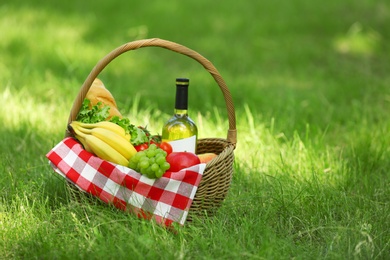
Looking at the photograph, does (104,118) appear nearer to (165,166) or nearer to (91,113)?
(91,113)

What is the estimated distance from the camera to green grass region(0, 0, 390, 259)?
2291mm

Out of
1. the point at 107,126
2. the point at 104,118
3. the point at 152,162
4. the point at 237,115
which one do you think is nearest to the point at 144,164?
the point at 152,162

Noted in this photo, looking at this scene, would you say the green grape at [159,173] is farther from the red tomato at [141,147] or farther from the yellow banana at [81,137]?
the yellow banana at [81,137]

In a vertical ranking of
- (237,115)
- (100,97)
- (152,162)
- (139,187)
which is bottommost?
(139,187)

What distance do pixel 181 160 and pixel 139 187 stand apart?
20 centimetres

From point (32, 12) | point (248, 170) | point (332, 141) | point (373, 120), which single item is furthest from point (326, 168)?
point (32, 12)

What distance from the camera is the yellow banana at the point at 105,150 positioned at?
8.07 feet

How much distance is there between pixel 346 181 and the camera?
3062 mm

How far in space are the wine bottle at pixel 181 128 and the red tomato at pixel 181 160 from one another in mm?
118

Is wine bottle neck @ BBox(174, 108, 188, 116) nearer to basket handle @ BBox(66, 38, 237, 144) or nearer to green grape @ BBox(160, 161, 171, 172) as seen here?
basket handle @ BBox(66, 38, 237, 144)

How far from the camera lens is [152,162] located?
2.35m

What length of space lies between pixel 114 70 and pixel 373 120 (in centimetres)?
230

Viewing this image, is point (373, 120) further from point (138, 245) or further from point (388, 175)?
point (138, 245)

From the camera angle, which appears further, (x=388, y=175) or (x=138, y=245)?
(x=388, y=175)
